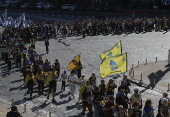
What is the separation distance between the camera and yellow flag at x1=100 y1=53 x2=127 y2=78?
16.0 metres

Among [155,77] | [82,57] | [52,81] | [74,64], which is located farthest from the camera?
[82,57]

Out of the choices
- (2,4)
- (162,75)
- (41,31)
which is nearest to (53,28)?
(41,31)

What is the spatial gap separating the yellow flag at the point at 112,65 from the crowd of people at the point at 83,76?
0.38 m

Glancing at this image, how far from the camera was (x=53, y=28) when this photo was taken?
38969 millimetres

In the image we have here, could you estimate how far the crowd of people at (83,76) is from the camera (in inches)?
554

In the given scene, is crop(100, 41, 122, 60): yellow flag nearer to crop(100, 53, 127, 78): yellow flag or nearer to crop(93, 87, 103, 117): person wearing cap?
crop(100, 53, 127, 78): yellow flag

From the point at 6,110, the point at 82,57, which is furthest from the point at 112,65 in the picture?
the point at 82,57

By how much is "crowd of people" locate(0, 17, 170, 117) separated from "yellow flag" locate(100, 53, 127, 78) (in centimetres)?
38

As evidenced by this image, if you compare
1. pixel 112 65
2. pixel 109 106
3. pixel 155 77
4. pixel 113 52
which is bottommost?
pixel 155 77

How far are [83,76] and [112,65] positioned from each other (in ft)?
7.04

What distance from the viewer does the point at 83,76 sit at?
1780 cm

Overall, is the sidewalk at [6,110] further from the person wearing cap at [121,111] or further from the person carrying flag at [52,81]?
the person wearing cap at [121,111]

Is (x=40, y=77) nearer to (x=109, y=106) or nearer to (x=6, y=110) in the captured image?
(x=6, y=110)

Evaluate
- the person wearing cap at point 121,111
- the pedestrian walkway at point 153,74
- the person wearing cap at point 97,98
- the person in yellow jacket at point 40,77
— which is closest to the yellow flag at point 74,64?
the person in yellow jacket at point 40,77
